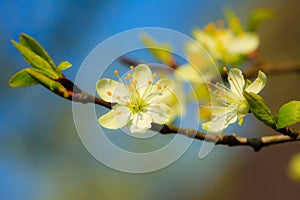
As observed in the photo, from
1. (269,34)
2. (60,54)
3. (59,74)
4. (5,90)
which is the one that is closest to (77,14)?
(60,54)

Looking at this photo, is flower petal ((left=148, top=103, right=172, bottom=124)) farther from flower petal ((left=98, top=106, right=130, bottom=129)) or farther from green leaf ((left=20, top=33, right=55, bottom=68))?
green leaf ((left=20, top=33, right=55, bottom=68))

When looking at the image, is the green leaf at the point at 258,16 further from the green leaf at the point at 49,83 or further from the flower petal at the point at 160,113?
the green leaf at the point at 49,83

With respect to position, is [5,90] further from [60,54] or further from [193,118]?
[193,118]

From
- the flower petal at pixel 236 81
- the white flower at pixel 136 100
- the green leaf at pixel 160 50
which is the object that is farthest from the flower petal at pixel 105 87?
the green leaf at pixel 160 50

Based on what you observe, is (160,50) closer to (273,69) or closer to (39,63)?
(273,69)

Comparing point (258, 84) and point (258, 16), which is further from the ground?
point (258, 16)

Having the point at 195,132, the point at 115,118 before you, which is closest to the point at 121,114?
the point at 115,118
